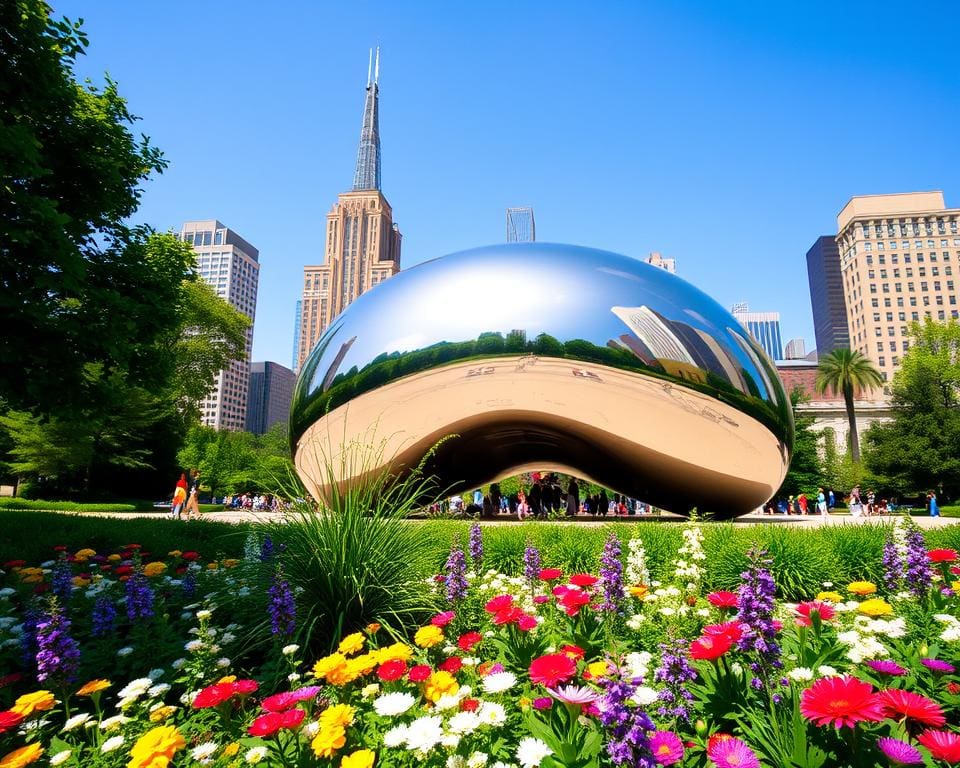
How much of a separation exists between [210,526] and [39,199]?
5.04 metres

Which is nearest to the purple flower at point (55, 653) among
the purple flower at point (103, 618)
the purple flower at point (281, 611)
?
the purple flower at point (103, 618)

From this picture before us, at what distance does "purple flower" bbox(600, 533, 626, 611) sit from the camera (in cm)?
316

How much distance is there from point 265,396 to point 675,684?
624 ft

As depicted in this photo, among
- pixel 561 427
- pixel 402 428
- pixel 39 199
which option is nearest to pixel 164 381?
pixel 39 199

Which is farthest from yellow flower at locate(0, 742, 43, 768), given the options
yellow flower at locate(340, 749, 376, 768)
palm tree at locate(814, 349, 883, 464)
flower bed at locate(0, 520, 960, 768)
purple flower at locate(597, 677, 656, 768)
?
palm tree at locate(814, 349, 883, 464)

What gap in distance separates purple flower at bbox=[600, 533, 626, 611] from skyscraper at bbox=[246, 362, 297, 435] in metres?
177

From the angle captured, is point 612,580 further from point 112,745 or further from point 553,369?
point 553,369

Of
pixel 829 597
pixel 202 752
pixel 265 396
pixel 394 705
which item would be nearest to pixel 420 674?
pixel 394 705

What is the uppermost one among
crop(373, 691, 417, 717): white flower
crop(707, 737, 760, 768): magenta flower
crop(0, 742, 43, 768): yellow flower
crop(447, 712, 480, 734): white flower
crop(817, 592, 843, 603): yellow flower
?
crop(817, 592, 843, 603): yellow flower

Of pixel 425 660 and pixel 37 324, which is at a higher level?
pixel 37 324

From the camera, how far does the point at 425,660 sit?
296 cm

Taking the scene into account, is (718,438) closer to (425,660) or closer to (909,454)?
(425,660)

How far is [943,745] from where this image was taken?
4.73 feet

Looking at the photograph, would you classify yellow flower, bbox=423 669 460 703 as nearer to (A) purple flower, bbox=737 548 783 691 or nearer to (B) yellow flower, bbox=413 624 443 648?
(B) yellow flower, bbox=413 624 443 648
